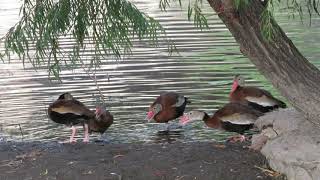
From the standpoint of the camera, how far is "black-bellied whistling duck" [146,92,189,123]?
11.8 metres

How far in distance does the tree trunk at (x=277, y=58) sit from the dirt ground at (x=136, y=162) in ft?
4.68

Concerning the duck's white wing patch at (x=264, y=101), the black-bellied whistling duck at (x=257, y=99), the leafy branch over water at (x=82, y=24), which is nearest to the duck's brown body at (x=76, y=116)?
the black-bellied whistling duck at (x=257, y=99)

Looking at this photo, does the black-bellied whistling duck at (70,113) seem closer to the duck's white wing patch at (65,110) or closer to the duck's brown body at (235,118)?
the duck's white wing patch at (65,110)

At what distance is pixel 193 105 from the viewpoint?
13.3 metres

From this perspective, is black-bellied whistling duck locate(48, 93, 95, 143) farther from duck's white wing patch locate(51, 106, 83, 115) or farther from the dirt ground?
the dirt ground

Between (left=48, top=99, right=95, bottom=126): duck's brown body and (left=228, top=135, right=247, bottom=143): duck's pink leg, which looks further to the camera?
(left=48, top=99, right=95, bottom=126): duck's brown body

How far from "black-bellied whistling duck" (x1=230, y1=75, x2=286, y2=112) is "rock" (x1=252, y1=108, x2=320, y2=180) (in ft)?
5.87

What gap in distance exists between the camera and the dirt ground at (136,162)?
8.26 meters

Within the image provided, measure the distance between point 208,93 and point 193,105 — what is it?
1.11 metres

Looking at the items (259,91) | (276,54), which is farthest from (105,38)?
(259,91)

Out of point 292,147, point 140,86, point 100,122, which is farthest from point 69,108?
point 140,86

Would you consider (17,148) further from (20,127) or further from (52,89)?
(52,89)

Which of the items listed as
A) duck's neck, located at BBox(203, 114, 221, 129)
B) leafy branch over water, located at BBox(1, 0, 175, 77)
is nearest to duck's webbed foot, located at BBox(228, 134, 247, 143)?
duck's neck, located at BBox(203, 114, 221, 129)

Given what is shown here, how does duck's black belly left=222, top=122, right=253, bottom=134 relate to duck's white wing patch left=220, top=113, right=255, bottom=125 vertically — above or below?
below
